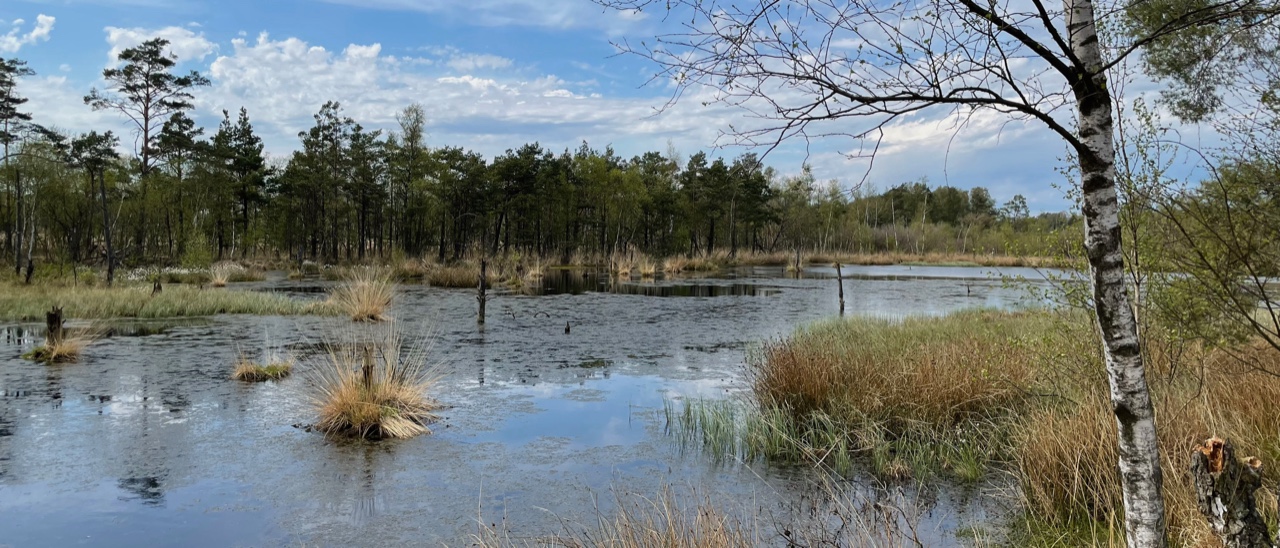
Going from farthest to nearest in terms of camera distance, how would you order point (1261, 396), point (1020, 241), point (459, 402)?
point (459, 402)
point (1020, 241)
point (1261, 396)

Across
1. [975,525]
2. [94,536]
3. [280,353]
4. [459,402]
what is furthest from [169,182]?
[975,525]

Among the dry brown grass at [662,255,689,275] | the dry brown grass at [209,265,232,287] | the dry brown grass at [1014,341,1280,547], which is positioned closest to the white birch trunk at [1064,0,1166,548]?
the dry brown grass at [1014,341,1280,547]

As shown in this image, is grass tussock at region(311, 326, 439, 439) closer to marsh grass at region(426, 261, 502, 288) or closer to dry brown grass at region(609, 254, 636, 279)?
marsh grass at region(426, 261, 502, 288)

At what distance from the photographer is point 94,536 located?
5.23 m

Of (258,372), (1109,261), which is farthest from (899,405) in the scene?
(258,372)

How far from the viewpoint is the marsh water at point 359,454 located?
551 centimetres

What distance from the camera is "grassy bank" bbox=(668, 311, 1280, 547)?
5000 mm

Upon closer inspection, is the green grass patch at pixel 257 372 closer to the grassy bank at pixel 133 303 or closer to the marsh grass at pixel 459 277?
the grassy bank at pixel 133 303

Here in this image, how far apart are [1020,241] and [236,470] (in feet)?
23.7

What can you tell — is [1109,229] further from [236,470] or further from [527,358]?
[527,358]

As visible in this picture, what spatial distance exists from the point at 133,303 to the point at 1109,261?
2118cm

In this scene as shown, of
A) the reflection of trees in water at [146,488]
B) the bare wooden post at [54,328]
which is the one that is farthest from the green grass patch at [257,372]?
the reflection of trees in water at [146,488]

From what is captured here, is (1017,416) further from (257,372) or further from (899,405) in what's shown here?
(257,372)

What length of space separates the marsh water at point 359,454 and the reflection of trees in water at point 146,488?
3cm
